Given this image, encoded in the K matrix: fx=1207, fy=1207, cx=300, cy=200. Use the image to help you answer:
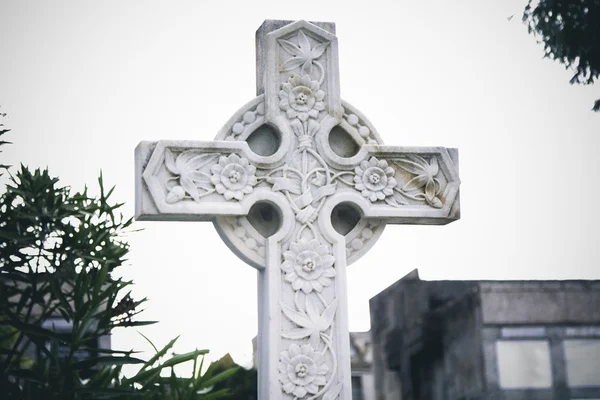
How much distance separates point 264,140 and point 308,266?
0.95 meters

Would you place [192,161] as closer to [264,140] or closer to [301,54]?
[264,140]

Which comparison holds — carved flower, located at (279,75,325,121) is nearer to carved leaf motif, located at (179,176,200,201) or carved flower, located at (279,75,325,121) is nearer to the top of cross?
the top of cross

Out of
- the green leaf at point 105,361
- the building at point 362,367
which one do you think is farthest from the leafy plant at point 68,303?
the building at point 362,367

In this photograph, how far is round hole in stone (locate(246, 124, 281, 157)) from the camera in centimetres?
825

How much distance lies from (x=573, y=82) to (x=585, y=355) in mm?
10322

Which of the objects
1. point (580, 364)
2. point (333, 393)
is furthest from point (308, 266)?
point (580, 364)

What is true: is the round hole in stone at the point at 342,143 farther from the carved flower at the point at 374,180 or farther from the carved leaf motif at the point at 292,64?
the carved leaf motif at the point at 292,64

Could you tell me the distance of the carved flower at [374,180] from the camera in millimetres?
8289

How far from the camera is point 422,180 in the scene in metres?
8.45

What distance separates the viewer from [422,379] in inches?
A: 912

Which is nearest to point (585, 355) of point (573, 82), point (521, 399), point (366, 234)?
point (521, 399)

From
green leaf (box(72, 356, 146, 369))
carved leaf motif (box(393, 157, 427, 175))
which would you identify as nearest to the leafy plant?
green leaf (box(72, 356, 146, 369))

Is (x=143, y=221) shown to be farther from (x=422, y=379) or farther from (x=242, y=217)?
(x=422, y=379)

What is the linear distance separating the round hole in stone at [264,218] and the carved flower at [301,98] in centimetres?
64
